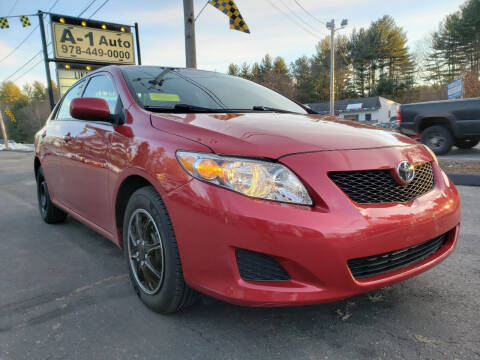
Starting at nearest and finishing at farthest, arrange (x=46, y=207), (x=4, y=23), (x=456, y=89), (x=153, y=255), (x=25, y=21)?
(x=153, y=255), (x=46, y=207), (x=4, y=23), (x=25, y=21), (x=456, y=89)

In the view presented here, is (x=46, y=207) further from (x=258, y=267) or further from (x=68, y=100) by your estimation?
(x=258, y=267)

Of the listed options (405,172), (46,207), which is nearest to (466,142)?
(405,172)

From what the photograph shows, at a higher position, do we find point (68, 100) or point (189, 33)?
point (189, 33)

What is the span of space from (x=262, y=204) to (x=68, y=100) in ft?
9.26

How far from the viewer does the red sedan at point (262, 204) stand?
1462 millimetres

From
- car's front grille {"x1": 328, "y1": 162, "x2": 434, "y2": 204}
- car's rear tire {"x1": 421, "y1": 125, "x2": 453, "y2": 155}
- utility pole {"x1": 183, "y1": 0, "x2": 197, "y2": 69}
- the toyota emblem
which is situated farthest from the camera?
car's rear tire {"x1": 421, "y1": 125, "x2": 453, "y2": 155}

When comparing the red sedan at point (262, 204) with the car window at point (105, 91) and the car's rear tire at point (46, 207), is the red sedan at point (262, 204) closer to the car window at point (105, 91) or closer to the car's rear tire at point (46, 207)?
the car window at point (105, 91)

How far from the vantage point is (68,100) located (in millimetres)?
3471

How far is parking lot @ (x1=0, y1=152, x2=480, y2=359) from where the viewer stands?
1.61 metres

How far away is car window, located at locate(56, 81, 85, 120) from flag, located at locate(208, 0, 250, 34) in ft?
18.0

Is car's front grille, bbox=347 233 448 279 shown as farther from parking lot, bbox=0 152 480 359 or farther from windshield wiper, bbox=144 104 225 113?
windshield wiper, bbox=144 104 225 113

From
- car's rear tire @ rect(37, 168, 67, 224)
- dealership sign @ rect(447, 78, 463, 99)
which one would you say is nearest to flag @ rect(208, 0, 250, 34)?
car's rear tire @ rect(37, 168, 67, 224)

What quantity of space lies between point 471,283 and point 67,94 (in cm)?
384

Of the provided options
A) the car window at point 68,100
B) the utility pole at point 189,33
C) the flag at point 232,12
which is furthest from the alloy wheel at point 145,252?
the flag at point 232,12
